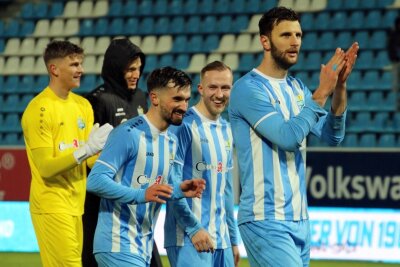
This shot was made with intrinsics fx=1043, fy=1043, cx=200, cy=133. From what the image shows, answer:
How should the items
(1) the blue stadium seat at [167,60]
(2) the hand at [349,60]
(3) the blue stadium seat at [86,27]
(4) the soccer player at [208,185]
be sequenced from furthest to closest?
(3) the blue stadium seat at [86,27], (1) the blue stadium seat at [167,60], (4) the soccer player at [208,185], (2) the hand at [349,60]

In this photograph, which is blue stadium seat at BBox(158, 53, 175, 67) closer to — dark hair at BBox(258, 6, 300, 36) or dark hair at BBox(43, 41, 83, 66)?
dark hair at BBox(43, 41, 83, 66)

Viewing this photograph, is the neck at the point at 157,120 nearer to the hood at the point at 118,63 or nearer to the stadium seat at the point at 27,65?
the hood at the point at 118,63

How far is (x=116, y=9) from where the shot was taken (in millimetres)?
18828

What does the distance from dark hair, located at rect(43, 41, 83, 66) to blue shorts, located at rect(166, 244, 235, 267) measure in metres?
1.39

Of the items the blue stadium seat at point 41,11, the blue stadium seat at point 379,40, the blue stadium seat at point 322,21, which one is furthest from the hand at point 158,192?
the blue stadium seat at point 41,11

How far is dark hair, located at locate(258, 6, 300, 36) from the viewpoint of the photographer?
5141mm

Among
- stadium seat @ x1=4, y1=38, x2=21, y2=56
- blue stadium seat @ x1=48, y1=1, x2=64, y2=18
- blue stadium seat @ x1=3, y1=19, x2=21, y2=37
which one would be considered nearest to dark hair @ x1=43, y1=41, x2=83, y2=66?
stadium seat @ x1=4, y1=38, x2=21, y2=56

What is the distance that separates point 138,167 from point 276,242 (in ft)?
2.86

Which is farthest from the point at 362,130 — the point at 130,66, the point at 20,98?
the point at 130,66

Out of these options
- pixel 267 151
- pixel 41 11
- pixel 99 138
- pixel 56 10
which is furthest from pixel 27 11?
pixel 267 151

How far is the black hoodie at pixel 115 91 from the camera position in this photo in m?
6.79

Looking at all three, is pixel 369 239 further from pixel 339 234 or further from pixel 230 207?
pixel 230 207

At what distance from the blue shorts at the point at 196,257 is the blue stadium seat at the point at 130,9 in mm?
12721

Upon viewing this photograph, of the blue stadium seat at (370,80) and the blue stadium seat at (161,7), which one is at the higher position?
the blue stadium seat at (161,7)
